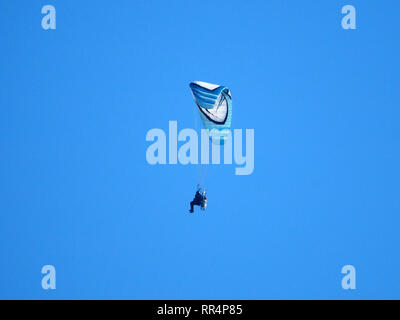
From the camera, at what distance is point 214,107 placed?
1235 inches

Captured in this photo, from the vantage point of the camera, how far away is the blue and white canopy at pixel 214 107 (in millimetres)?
30984

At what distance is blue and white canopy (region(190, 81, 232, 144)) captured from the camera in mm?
30984
